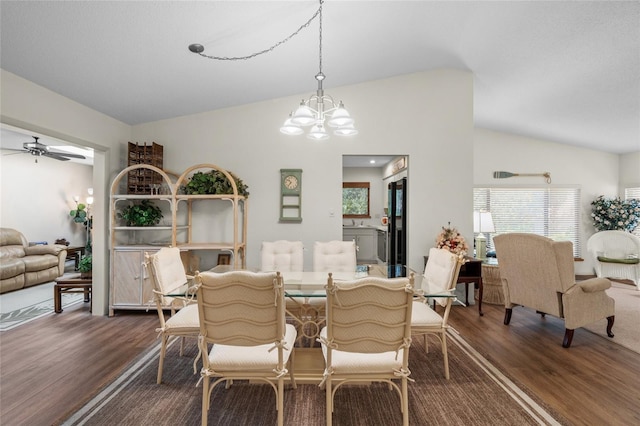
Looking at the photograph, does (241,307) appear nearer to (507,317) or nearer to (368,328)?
(368,328)

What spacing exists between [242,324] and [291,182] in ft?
9.35

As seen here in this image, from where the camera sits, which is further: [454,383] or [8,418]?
[454,383]

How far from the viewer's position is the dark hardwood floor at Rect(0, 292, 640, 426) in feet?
6.94

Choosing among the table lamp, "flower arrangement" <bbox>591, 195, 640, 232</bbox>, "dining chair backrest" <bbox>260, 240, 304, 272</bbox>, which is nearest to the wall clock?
"dining chair backrest" <bbox>260, 240, 304, 272</bbox>

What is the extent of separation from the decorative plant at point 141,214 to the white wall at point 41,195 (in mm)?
3624

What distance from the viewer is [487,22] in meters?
2.98

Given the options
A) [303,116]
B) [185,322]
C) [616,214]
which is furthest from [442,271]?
[616,214]

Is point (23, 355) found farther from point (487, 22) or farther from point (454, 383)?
point (487, 22)

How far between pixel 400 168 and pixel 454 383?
365cm

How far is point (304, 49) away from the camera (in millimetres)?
3166

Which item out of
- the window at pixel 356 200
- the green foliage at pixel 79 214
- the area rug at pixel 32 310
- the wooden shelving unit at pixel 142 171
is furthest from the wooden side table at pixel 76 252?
the window at pixel 356 200

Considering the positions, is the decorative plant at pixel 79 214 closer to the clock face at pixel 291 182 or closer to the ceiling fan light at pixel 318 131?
the clock face at pixel 291 182

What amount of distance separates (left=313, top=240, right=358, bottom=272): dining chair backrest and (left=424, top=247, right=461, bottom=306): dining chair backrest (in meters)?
0.80

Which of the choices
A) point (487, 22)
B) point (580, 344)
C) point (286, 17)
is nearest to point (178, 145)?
point (286, 17)
